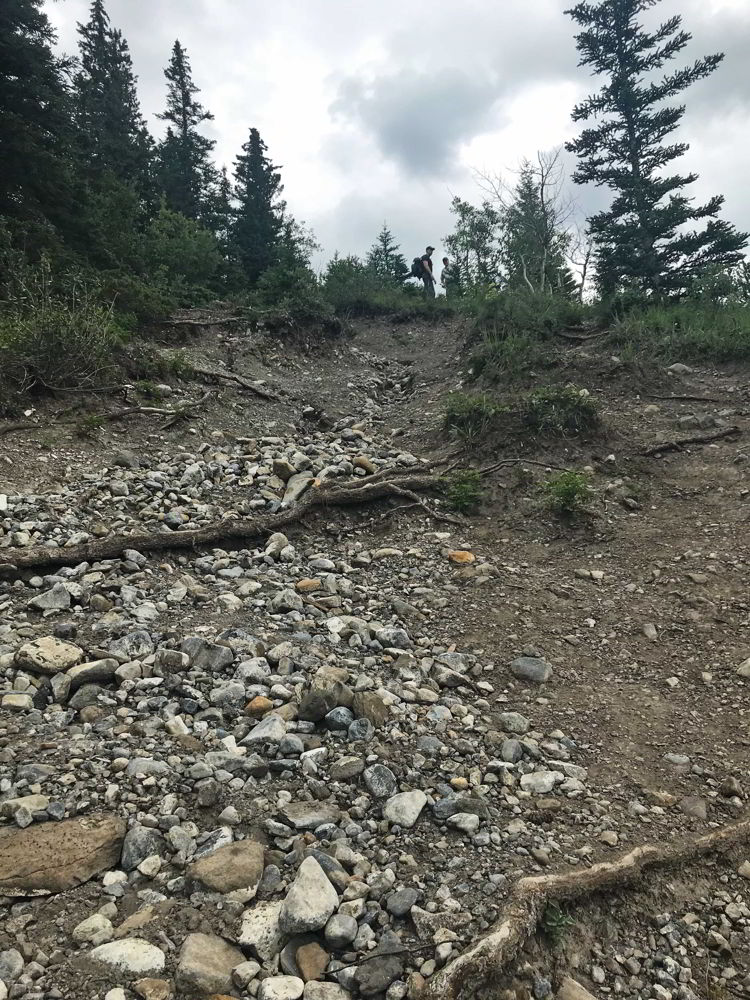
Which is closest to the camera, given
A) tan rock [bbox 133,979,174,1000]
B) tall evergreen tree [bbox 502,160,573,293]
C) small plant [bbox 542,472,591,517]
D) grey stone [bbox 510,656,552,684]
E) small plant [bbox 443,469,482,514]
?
tan rock [bbox 133,979,174,1000]

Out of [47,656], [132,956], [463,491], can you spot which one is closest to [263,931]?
[132,956]

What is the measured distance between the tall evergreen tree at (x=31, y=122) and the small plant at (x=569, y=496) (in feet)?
39.4

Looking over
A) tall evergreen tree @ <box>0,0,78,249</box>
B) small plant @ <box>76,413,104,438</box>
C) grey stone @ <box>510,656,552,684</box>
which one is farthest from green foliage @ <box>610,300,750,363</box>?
tall evergreen tree @ <box>0,0,78,249</box>

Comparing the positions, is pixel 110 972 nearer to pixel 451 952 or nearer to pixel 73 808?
pixel 73 808

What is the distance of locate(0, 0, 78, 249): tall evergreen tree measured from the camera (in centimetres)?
1264

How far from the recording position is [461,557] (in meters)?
5.72

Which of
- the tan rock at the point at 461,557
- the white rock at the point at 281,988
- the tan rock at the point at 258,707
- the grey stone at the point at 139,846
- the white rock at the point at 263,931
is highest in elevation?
the tan rock at the point at 461,557

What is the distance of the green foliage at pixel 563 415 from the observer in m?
7.82

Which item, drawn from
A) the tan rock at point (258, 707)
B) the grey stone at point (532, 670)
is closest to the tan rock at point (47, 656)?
the tan rock at point (258, 707)

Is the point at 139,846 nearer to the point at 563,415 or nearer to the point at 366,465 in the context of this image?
the point at 366,465

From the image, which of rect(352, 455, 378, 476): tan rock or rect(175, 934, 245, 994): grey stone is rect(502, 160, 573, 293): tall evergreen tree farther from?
rect(175, 934, 245, 994): grey stone

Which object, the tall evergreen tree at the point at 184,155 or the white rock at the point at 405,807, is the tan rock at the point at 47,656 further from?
the tall evergreen tree at the point at 184,155

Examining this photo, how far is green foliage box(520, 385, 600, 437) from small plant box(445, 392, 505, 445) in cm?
44

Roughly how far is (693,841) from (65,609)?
13.1 ft
